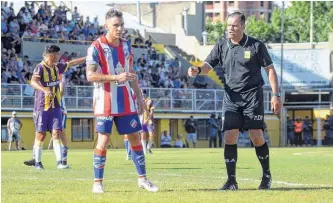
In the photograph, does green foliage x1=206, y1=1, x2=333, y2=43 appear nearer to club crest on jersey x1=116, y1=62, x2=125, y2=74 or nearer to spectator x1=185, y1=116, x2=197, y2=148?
spectator x1=185, y1=116, x2=197, y2=148

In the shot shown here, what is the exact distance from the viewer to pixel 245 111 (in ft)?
42.9

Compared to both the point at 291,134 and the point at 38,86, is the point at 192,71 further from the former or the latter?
the point at 291,134

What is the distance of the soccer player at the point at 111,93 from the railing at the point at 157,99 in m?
31.5

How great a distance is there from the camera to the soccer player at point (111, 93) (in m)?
12.3

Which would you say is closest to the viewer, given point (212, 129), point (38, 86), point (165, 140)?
point (38, 86)

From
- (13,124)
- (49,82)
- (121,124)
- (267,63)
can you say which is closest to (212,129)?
(13,124)

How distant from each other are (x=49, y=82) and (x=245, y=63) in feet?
22.2

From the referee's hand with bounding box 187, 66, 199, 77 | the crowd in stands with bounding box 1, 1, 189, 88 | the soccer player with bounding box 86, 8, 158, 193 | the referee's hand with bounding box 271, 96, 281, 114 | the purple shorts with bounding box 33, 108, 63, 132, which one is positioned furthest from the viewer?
the crowd in stands with bounding box 1, 1, 189, 88

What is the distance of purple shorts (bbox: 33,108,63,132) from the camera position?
62.8ft

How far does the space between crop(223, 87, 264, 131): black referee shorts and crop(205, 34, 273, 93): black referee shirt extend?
0.09m

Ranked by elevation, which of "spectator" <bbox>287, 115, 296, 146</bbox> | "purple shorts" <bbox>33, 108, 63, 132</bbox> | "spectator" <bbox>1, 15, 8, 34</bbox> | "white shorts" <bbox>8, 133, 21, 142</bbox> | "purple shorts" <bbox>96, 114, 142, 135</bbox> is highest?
"spectator" <bbox>1, 15, 8, 34</bbox>

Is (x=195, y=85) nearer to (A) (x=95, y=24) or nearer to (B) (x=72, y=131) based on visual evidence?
(A) (x=95, y=24)

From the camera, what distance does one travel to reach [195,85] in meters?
59.4

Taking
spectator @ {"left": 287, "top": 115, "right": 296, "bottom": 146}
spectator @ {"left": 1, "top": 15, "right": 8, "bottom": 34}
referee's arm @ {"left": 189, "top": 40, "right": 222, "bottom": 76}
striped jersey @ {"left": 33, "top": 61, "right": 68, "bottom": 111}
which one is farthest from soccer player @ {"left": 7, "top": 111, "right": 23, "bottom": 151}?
referee's arm @ {"left": 189, "top": 40, "right": 222, "bottom": 76}
